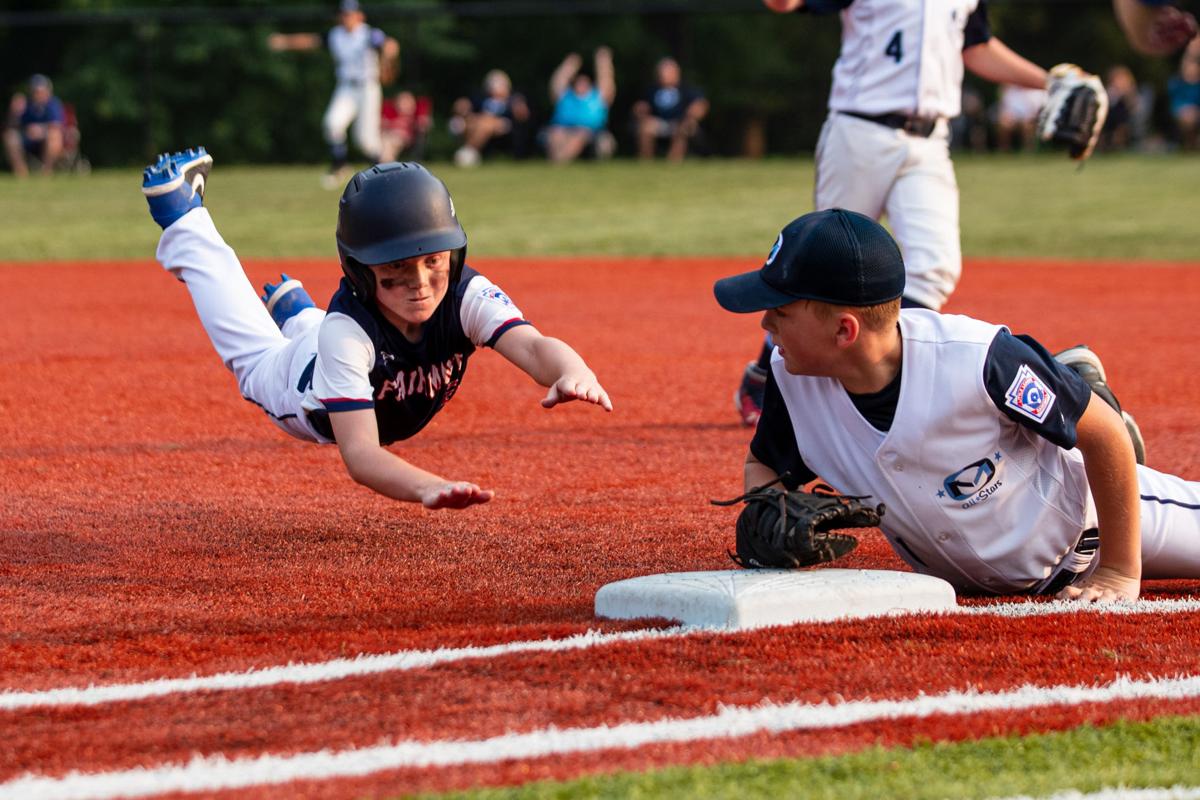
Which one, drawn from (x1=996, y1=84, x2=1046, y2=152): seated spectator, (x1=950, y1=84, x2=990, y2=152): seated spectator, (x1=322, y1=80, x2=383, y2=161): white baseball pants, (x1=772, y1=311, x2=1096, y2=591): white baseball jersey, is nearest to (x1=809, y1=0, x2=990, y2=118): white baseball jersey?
(x1=772, y1=311, x2=1096, y2=591): white baseball jersey

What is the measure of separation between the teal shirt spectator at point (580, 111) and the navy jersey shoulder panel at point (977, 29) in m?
21.3

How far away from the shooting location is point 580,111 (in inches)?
1096

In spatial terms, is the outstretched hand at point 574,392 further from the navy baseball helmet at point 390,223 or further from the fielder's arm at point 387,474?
the navy baseball helmet at point 390,223

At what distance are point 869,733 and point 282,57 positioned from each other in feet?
101

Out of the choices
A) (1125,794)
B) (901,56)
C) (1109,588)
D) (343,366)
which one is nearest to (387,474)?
(343,366)

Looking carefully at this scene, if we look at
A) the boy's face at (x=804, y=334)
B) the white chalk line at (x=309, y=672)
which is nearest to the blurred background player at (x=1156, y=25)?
the boy's face at (x=804, y=334)

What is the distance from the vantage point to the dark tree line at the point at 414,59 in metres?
29.0

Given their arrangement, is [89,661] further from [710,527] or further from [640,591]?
[710,527]

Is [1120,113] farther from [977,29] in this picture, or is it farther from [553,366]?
[553,366]

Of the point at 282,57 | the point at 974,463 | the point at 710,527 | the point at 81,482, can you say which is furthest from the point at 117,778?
the point at 282,57

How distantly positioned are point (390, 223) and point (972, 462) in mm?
1524

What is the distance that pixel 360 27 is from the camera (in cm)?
2091

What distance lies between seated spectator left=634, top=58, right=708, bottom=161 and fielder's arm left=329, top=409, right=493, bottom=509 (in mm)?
23689

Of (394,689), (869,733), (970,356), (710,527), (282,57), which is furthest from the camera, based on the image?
(282,57)
